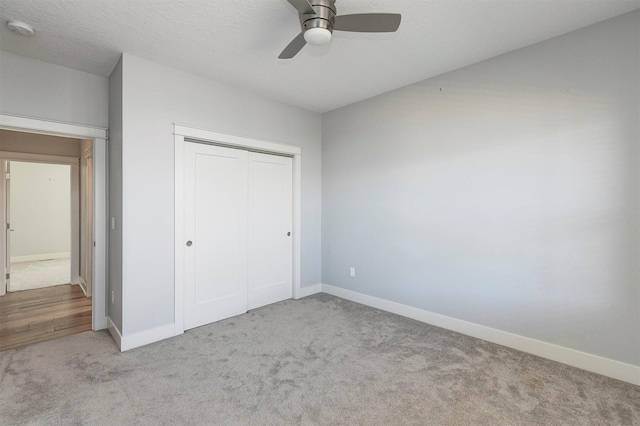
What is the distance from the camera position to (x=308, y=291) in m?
4.30

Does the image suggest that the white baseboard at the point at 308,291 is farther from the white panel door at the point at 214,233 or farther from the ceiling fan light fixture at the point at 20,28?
the ceiling fan light fixture at the point at 20,28

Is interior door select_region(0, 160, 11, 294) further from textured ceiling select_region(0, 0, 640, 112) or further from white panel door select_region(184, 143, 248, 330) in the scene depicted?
white panel door select_region(184, 143, 248, 330)

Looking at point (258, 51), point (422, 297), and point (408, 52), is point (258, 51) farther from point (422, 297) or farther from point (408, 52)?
point (422, 297)

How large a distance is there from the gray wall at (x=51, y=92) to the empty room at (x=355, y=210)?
19mm

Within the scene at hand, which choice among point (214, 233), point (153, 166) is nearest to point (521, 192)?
point (214, 233)

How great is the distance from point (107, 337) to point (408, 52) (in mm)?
4011

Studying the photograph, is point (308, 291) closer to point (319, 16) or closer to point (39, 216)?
point (319, 16)

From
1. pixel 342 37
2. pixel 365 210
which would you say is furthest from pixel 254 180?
pixel 342 37

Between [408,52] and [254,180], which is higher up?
[408,52]

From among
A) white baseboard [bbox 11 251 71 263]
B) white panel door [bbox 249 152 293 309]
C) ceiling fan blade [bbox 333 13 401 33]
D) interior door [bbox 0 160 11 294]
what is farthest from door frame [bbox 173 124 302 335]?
white baseboard [bbox 11 251 71 263]

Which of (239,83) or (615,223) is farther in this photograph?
(239,83)

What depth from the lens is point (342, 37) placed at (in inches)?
96.5

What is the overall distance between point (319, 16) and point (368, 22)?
308 millimetres

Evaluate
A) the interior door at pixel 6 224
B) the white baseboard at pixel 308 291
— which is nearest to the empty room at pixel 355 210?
the white baseboard at pixel 308 291
